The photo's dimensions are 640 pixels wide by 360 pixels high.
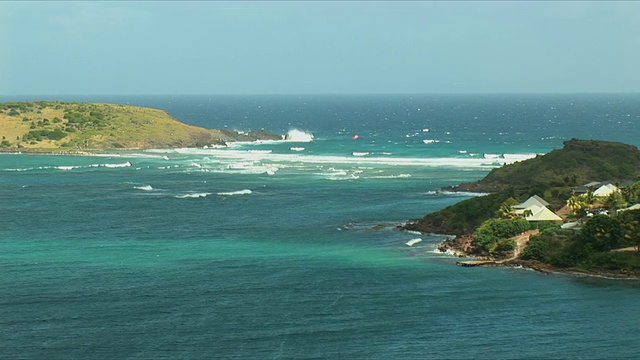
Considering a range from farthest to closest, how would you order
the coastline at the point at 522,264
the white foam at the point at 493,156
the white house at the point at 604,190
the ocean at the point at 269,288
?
the white foam at the point at 493,156 → the white house at the point at 604,190 → the coastline at the point at 522,264 → the ocean at the point at 269,288

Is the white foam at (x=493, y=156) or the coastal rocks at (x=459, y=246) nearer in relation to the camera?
the coastal rocks at (x=459, y=246)

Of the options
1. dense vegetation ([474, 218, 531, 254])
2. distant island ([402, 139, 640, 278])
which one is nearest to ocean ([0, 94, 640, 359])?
distant island ([402, 139, 640, 278])

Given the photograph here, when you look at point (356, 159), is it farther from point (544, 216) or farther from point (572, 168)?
point (544, 216)

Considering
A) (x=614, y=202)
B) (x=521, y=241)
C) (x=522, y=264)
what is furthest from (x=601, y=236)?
(x=614, y=202)

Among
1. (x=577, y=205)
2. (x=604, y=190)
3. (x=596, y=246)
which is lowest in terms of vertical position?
(x=596, y=246)

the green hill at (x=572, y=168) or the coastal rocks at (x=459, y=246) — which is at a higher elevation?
the green hill at (x=572, y=168)

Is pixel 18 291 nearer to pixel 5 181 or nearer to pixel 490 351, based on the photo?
pixel 490 351

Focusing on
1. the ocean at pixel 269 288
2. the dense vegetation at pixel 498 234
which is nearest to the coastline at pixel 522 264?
the ocean at pixel 269 288

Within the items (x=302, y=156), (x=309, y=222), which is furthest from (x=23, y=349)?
(x=302, y=156)

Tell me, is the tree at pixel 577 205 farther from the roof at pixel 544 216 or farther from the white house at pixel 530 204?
the white house at pixel 530 204
